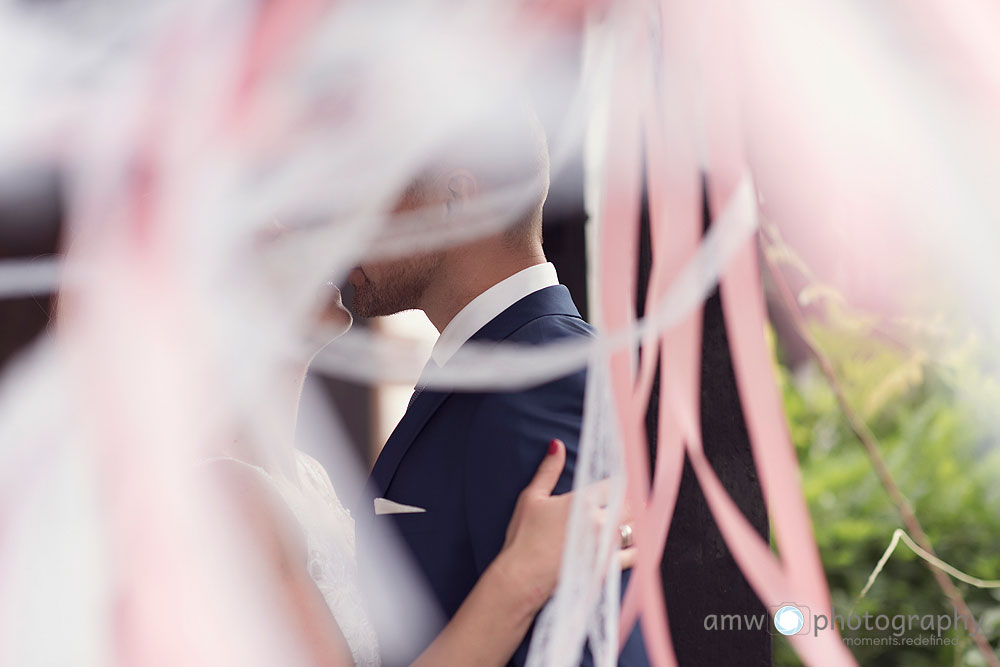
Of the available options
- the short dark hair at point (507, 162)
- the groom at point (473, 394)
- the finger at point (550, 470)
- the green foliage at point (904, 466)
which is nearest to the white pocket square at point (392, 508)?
the groom at point (473, 394)

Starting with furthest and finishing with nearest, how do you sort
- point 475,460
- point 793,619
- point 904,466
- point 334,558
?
1. point 904,466
2. point 334,558
3. point 475,460
4. point 793,619

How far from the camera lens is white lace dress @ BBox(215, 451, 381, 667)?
931 mm

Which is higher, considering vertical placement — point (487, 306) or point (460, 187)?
point (460, 187)

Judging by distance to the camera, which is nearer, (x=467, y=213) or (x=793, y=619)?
(x=793, y=619)

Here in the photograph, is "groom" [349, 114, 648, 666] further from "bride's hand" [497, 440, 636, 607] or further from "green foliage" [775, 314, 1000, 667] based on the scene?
"green foliage" [775, 314, 1000, 667]

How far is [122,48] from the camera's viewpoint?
2.76 ft

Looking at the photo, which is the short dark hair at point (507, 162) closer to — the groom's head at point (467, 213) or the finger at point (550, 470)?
the groom's head at point (467, 213)

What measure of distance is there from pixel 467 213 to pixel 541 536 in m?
0.31

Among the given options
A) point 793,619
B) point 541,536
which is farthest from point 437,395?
point 793,619

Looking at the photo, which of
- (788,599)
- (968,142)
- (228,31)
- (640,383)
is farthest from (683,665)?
(228,31)

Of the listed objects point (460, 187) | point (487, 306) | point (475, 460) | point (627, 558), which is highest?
point (460, 187)

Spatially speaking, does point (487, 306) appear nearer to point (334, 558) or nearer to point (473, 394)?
point (473, 394)

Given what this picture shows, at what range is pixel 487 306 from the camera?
0.91 meters

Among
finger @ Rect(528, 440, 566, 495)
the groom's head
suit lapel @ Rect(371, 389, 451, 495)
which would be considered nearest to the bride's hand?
finger @ Rect(528, 440, 566, 495)
